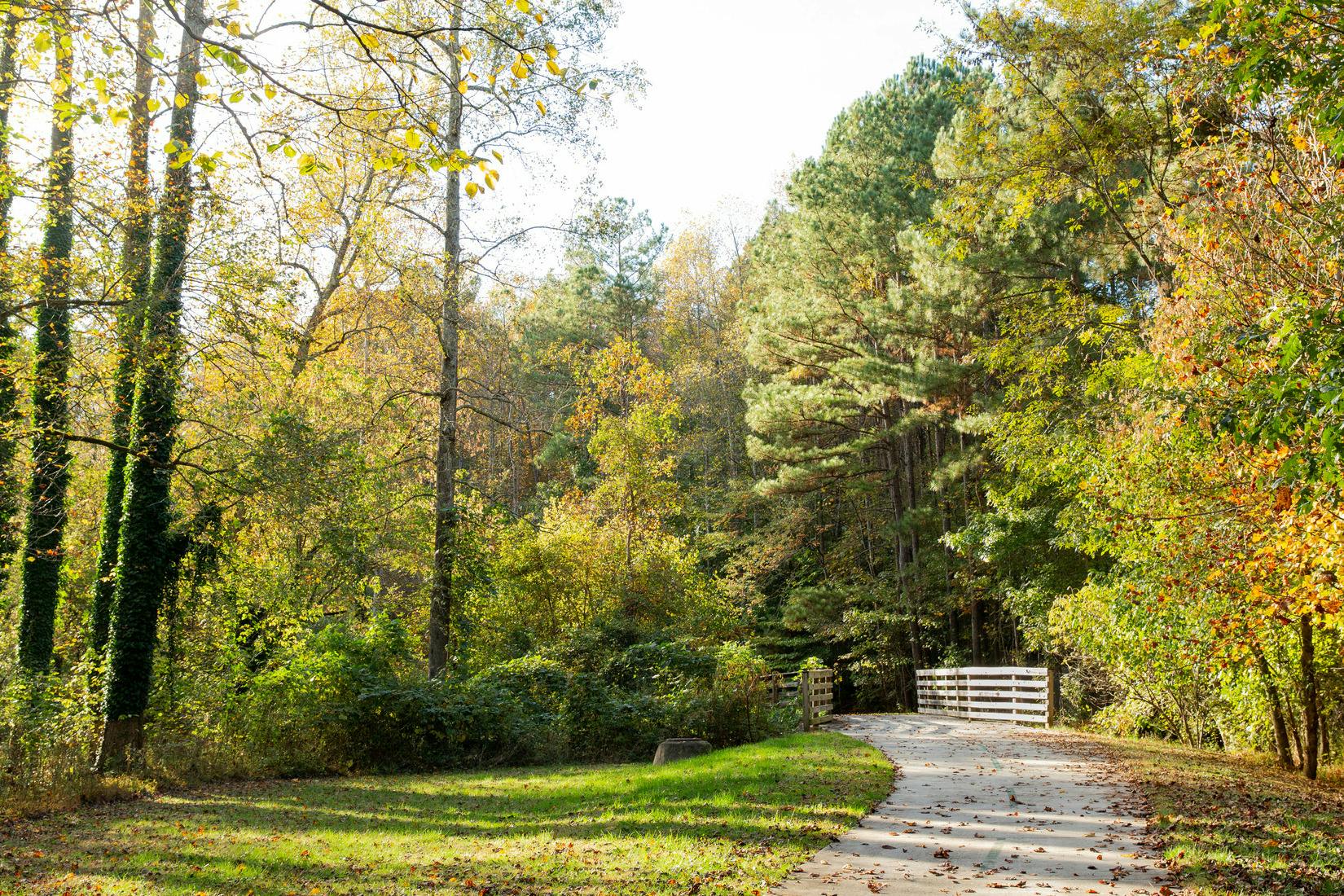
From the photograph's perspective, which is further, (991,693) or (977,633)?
(977,633)

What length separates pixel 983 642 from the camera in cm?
2408

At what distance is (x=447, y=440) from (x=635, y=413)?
7309 mm

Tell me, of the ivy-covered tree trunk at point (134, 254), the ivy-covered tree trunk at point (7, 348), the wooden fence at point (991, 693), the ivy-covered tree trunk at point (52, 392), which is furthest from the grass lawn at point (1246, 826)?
the ivy-covered tree trunk at point (134, 254)

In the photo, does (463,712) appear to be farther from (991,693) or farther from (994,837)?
(991,693)

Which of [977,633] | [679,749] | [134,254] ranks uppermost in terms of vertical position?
[134,254]

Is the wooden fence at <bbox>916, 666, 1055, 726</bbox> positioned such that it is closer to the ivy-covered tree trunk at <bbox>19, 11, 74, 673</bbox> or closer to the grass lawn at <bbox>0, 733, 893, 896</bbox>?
the grass lawn at <bbox>0, 733, 893, 896</bbox>

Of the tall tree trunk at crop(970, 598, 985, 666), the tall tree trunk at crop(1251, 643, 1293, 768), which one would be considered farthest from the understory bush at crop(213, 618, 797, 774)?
the tall tree trunk at crop(970, 598, 985, 666)

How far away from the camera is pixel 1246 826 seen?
252 inches

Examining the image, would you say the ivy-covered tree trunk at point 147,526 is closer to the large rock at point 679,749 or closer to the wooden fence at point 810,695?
the large rock at point 679,749

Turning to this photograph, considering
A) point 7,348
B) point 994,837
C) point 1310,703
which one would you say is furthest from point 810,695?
point 7,348

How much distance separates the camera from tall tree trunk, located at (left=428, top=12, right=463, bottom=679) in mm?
15906

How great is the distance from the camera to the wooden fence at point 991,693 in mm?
16578

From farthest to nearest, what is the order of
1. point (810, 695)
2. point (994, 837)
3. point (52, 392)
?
point (810, 695) → point (52, 392) → point (994, 837)

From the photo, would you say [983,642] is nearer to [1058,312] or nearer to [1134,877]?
Answer: [1058,312]
